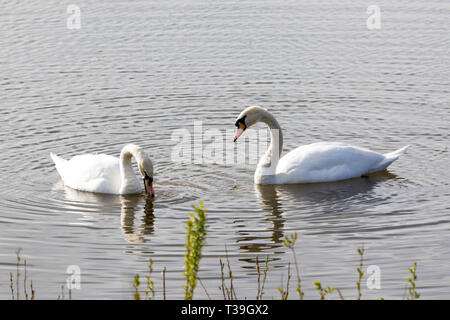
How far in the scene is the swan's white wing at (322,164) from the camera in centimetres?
1311

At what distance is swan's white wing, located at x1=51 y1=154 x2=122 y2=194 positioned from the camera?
504 inches

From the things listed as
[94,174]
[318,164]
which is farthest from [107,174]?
[318,164]

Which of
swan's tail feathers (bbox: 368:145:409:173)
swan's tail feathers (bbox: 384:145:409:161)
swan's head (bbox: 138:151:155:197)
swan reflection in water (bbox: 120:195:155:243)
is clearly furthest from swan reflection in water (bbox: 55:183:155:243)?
swan's tail feathers (bbox: 384:145:409:161)

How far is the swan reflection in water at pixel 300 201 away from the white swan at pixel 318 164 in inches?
5.1

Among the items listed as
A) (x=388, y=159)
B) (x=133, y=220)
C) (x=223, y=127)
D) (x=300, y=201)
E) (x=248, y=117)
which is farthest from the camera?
(x=223, y=127)

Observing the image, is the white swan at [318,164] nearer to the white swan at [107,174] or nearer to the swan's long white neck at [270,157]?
the swan's long white neck at [270,157]

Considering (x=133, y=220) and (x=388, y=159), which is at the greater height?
(x=388, y=159)

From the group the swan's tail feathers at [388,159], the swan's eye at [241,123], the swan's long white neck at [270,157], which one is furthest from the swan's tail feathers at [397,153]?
the swan's eye at [241,123]

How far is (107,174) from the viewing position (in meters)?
12.9

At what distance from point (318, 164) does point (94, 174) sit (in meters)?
3.63

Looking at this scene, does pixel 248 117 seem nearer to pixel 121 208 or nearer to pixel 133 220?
pixel 121 208

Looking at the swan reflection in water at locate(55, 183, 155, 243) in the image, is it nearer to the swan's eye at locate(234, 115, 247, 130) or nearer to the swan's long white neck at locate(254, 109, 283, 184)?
the swan's long white neck at locate(254, 109, 283, 184)
